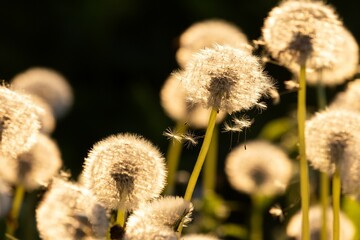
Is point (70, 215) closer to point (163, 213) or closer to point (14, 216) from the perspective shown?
point (163, 213)

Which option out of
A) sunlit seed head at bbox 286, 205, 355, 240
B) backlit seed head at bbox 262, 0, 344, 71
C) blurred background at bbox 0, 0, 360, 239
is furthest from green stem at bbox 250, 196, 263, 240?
blurred background at bbox 0, 0, 360, 239

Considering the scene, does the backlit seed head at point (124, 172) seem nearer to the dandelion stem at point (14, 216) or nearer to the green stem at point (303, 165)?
the green stem at point (303, 165)

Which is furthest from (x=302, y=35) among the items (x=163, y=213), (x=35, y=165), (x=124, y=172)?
(x=35, y=165)

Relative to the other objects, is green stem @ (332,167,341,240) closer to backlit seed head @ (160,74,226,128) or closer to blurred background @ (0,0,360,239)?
backlit seed head @ (160,74,226,128)

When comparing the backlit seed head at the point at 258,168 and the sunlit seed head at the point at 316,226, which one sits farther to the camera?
the backlit seed head at the point at 258,168

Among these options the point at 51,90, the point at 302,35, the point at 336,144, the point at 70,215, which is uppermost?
the point at 51,90

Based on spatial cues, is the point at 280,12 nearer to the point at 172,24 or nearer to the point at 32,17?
the point at 172,24

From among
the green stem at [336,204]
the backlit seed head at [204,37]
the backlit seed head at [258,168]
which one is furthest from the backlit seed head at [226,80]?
the backlit seed head at [258,168]
